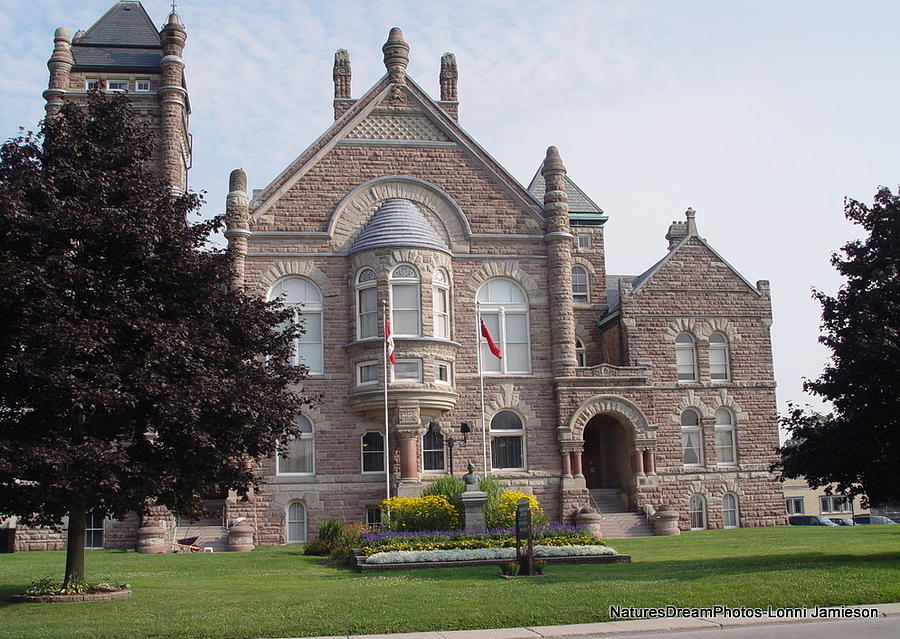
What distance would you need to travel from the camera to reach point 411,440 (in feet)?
110

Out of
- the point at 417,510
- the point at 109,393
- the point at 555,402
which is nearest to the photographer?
the point at 109,393

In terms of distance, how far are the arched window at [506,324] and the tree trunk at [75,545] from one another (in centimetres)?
1962

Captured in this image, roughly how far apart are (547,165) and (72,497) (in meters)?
24.6

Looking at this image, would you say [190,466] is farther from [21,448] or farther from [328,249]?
[328,249]

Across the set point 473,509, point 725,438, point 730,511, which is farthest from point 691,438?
point 473,509

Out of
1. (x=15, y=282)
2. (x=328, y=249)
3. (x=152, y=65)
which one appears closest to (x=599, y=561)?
(x=15, y=282)

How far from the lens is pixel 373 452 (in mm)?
34875

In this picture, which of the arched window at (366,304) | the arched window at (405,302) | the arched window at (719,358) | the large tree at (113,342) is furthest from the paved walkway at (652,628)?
the arched window at (719,358)

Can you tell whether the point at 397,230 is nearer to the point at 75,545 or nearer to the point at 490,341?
the point at 490,341

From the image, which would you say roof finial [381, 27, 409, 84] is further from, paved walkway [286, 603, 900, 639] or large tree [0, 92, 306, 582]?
paved walkway [286, 603, 900, 639]

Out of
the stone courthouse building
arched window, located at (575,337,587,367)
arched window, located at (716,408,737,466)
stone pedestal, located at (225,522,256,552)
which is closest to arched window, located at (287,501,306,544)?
the stone courthouse building

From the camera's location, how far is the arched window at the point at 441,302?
114 feet

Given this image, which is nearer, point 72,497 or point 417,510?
point 72,497

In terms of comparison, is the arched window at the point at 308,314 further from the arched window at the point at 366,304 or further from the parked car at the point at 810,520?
the parked car at the point at 810,520
